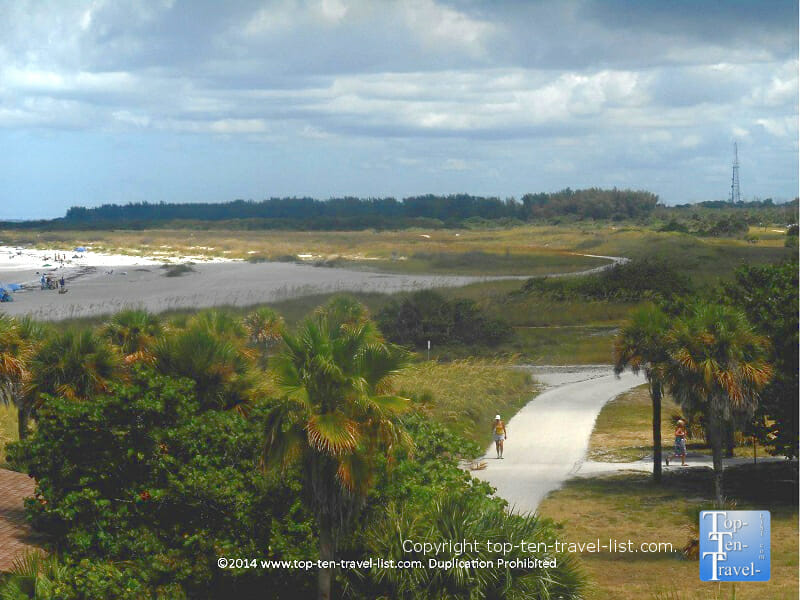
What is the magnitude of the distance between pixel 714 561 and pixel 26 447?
12658mm

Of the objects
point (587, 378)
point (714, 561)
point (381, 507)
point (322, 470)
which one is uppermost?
point (322, 470)

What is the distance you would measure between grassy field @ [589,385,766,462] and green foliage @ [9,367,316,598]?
71.3ft

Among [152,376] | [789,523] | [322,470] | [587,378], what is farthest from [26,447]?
[587,378]

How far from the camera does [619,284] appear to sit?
9094 cm

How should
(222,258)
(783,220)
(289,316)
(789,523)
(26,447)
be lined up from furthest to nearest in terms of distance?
(783,220) < (222,258) < (289,316) < (789,523) < (26,447)

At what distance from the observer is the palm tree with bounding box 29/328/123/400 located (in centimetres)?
2388

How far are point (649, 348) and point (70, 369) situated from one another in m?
17.1

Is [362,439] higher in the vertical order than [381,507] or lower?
higher

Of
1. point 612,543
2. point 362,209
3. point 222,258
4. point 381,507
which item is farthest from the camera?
point 362,209

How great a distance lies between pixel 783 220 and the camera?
6378 inches

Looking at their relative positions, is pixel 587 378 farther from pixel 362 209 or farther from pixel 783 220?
pixel 362 209

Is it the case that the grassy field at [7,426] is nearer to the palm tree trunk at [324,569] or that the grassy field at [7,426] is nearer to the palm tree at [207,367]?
the palm tree at [207,367]

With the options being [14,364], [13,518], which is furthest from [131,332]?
[13,518]

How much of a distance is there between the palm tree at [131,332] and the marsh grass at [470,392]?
30.6ft
